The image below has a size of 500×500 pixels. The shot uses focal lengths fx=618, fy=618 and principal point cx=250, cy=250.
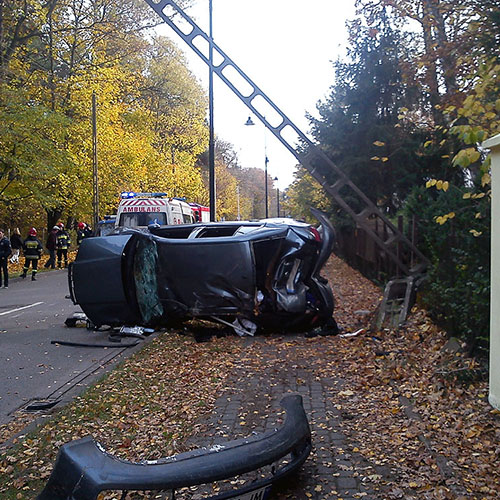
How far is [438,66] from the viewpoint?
43.0 ft

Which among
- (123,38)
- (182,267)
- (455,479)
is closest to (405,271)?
(182,267)

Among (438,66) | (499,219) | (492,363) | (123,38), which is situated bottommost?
(492,363)

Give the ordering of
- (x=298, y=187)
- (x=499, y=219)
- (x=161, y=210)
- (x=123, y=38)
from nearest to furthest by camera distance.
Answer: (x=499, y=219)
(x=161, y=210)
(x=123, y=38)
(x=298, y=187)

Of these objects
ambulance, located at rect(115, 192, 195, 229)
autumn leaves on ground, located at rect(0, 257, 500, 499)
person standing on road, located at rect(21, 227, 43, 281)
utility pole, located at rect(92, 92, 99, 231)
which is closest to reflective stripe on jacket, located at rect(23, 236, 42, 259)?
person standing on road, located at rect(21, 227, 43, 281)

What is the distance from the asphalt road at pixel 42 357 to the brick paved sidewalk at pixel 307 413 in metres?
1.86

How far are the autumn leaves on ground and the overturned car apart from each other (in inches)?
27.9

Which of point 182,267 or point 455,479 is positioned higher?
point 182,267

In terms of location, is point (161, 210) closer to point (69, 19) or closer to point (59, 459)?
point (69, 19)

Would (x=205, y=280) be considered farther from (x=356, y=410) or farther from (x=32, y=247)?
(x=32, y=247)

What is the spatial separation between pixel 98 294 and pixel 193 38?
5.71 meters

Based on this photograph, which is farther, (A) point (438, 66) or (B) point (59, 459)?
(A) point (438, 66)

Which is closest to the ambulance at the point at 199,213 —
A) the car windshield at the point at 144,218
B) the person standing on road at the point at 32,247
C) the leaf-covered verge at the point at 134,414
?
the car windshield at the point at 144,218

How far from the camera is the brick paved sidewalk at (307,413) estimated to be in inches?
165

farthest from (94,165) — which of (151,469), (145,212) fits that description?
(151,469)
